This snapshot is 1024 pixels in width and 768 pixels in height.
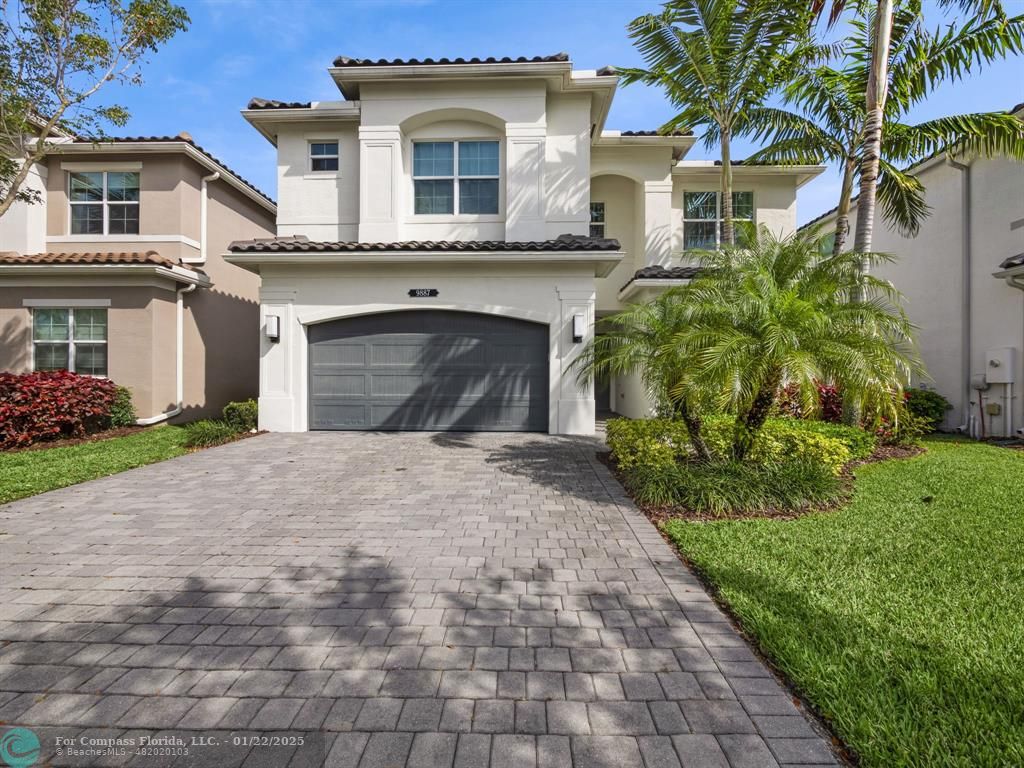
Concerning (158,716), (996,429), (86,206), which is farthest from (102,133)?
(996,429)

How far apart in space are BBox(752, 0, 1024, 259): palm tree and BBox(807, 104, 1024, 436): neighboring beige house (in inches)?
53.4

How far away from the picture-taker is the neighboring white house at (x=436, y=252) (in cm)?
1096

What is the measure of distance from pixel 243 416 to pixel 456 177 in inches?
297

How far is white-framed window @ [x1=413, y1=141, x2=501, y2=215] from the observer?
39.7 feet

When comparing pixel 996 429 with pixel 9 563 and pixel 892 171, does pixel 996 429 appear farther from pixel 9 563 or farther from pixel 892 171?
pixel 9 563

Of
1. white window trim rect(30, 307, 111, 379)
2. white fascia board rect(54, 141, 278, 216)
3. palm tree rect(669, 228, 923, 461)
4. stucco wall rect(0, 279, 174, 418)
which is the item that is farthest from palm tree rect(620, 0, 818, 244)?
white window trim rect(30, 307, 111, 379)

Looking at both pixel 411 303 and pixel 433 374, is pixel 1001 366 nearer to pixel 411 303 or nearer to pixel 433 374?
pixel 433 374

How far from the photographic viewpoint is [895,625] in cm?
310

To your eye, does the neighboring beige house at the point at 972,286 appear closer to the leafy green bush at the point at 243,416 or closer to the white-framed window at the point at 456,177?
the white-framed window at the point at 456,177

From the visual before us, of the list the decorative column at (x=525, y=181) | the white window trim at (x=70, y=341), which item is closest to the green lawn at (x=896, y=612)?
the decorative column at (x=525, y=181)

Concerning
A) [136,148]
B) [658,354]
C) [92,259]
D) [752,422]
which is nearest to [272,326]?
[92,259]

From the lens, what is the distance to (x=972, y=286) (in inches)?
479

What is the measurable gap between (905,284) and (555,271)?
37.0ft

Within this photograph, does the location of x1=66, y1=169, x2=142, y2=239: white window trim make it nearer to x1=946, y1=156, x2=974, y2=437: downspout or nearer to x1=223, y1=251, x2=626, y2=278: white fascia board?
x1=223, y1=251, x2=626, y2=278: white fascia board
